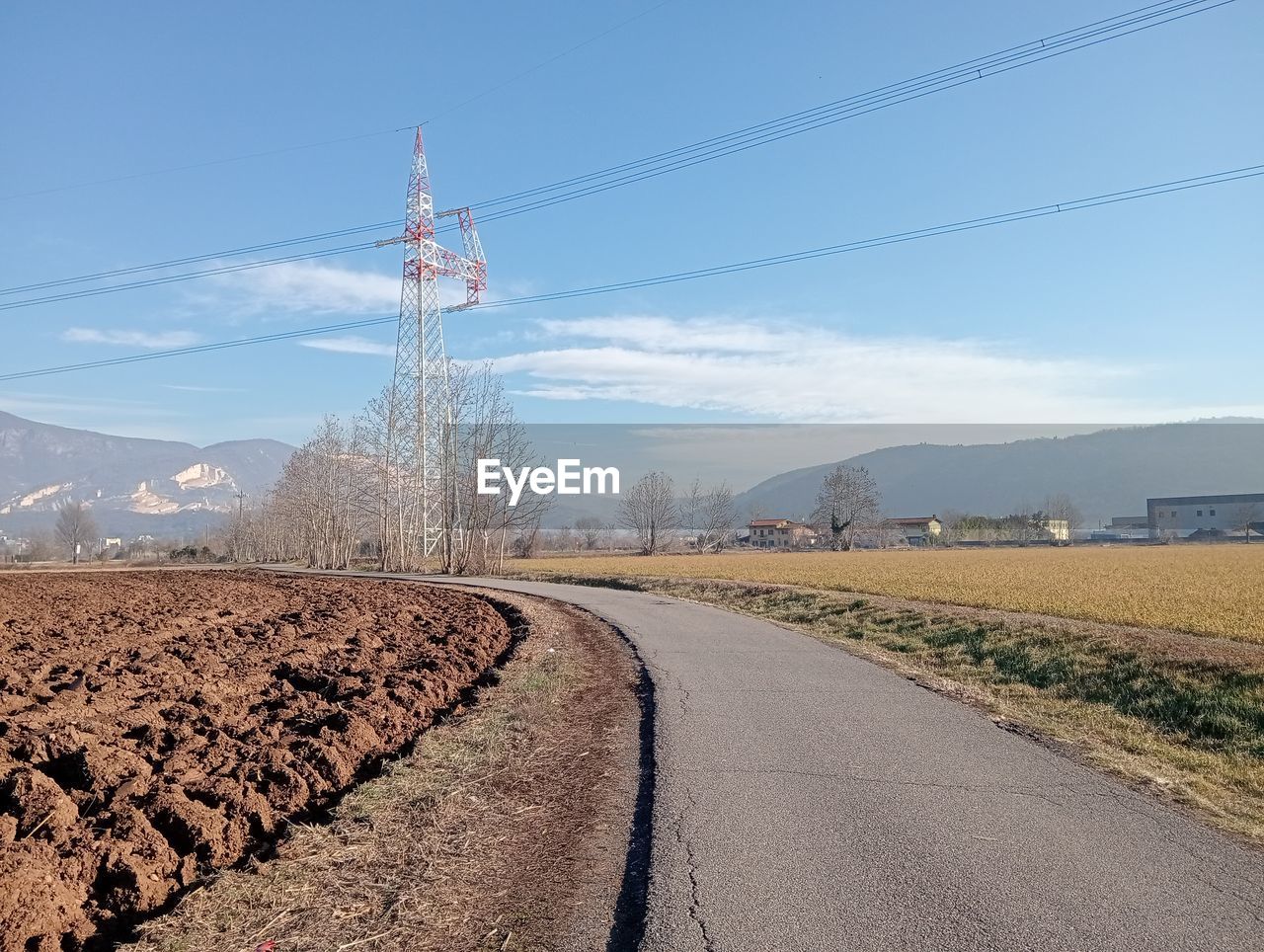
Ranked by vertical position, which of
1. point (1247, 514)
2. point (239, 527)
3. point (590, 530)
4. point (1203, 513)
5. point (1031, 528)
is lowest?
point (1031, 528)

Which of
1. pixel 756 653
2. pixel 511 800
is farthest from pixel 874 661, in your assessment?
pixel 511 800

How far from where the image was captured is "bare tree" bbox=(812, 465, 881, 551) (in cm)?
11200

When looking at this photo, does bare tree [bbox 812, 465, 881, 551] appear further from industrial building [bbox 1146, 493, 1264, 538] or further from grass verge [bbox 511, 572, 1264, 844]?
grass verge [bbox 511, 572, 1264, 844]

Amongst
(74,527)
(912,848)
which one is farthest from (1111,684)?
(74,527)

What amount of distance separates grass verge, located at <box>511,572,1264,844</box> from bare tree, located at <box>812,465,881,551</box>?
93.3 meters

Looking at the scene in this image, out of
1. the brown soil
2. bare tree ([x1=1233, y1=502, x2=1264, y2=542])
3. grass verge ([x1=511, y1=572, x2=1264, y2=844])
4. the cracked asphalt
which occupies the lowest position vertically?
grass verge ([x1=511, y1=572, x2=1264, y2=844])

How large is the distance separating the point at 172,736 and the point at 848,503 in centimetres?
11643

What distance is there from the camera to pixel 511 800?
20.0 ft

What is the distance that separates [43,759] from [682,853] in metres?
4.82

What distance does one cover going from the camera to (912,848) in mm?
4953

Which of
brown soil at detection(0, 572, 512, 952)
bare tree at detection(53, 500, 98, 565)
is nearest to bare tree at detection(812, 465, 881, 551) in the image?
brown soil at detection(0, 572, 512, 952)

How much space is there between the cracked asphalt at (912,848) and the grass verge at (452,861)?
0.41 m

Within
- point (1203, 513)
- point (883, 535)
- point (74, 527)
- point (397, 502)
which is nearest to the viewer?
point (397, 502)

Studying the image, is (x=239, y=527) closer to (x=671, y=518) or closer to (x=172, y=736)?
(x=671, y=518)
